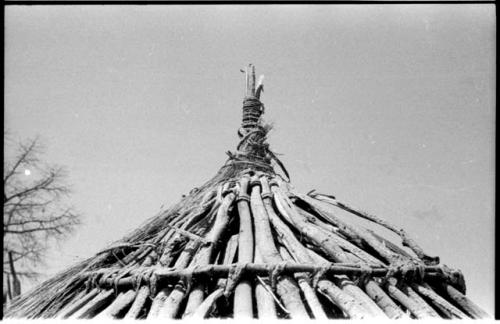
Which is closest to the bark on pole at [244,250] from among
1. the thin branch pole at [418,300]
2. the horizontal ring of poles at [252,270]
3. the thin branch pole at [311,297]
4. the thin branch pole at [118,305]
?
the horizontal ring of poles at [252,270]

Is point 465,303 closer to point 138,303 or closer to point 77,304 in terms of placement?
point 138,303

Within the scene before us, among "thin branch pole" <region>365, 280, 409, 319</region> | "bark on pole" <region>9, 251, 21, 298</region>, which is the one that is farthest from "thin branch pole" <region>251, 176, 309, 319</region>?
"bark on pole" <region>9, 251, 21, 298</region>

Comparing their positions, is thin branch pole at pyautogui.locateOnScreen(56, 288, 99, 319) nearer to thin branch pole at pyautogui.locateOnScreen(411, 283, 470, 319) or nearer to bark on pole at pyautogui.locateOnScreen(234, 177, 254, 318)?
bark on pole at pyautogui.locateOnScreen(234, 177, 254, 318)

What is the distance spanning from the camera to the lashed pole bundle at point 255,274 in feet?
9.73

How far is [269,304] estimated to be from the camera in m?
2.85

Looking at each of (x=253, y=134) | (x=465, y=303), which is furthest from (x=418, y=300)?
(x=253, y=134)

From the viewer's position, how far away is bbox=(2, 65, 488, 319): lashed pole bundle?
117 inches

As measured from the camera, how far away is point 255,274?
122 inches

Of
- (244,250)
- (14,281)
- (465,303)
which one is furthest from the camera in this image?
(14,281)

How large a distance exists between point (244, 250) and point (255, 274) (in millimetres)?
526

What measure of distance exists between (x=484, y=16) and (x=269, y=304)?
10.5 ft

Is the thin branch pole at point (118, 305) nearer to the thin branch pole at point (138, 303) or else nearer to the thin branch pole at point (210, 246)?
the thin branch pole at point (138, 303)

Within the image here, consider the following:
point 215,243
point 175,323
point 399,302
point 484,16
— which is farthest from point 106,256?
point 484,16

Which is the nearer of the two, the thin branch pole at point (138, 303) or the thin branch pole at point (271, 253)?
the thin branch pole at point (271, 253)
